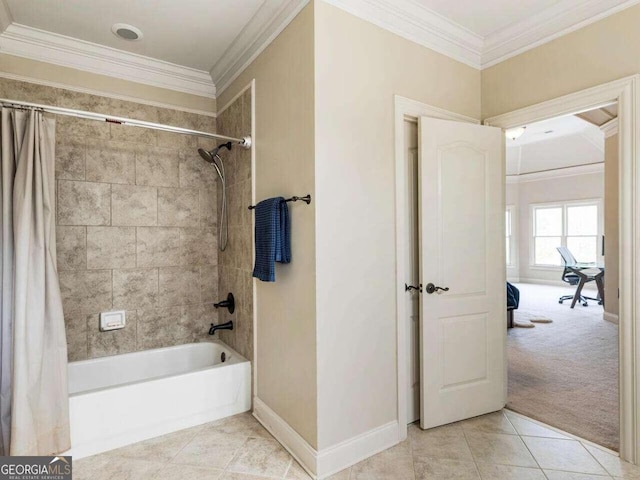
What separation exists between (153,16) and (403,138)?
5.81ft

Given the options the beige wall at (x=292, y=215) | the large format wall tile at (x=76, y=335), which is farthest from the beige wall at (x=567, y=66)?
the large format wall tile at (x=76, y=335)

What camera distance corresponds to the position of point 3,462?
181 centimetres

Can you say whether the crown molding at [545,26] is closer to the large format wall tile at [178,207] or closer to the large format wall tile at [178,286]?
the large format wall tile at [178,207]

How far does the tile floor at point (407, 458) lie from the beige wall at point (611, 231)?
3.95 metres

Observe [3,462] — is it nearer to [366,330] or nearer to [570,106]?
[366,330]

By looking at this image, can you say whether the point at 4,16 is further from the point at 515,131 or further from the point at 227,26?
the point at 515,131

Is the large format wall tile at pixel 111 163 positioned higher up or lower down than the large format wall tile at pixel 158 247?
higher up

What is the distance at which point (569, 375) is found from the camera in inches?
127

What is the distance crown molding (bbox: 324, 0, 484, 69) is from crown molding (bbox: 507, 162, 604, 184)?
7107mm

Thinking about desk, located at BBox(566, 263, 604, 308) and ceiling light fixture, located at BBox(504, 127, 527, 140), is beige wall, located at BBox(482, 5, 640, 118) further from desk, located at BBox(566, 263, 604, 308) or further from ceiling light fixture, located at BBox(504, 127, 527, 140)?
desk, located at BBox(566, 263, 604, 308)

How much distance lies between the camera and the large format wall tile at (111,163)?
2.73 meters

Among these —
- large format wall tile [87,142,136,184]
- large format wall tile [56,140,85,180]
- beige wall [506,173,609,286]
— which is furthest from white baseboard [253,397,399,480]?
beige wall [506,173,609,286]

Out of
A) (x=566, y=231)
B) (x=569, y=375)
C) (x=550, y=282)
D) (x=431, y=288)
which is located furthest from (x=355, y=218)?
(x=550, y=282)

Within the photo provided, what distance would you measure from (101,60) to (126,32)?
1.39ft
